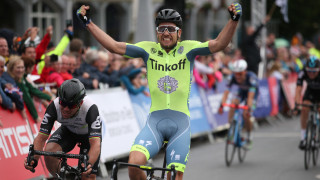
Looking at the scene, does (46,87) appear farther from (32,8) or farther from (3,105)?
(32,8)

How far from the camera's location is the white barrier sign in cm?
1079

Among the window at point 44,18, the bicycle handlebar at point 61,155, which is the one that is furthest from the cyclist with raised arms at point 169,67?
the window at point 44,18

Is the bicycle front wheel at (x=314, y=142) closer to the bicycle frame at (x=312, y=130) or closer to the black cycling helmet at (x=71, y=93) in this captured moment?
the bicycle frame at (x=312, y=130)

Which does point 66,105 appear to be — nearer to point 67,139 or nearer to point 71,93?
point 71,93

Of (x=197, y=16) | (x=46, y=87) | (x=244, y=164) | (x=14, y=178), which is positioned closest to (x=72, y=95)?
(x=14, y=178)

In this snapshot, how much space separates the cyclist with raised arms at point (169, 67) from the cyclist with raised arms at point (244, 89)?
5.60 metres

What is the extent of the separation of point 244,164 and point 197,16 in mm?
30700

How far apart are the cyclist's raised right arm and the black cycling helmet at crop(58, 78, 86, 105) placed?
0.66m

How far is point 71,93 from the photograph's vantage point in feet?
19.2

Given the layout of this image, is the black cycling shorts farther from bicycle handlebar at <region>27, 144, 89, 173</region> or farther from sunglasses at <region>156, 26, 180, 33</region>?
sunglasses at <region>156, 26, 180, 33</region>

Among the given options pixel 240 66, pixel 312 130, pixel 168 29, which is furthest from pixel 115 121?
pixel 168 29

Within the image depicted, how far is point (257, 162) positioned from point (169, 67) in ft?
19.8

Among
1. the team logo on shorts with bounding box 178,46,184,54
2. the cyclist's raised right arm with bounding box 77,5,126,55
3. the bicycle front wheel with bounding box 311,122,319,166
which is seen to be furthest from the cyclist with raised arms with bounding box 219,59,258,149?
the cyclist's raised right arm with bounding box 77,5,126,55

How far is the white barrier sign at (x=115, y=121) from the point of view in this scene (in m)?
10.8
